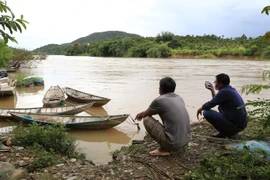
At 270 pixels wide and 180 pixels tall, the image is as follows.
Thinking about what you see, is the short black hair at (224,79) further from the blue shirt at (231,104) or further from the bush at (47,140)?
the bush at (47,140)

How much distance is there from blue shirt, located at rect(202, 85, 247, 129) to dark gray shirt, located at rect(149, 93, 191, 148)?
874 mm

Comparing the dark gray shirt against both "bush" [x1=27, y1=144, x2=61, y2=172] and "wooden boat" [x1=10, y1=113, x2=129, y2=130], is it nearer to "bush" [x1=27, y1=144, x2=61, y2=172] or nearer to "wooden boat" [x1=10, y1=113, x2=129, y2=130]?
"bush" [x1=27, y1=144, x2=61, y2=172]

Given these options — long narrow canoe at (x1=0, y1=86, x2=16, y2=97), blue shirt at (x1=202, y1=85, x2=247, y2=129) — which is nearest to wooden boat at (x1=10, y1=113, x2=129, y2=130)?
blue shirt at (x1=202, y1=85, x2=247, y2=129)

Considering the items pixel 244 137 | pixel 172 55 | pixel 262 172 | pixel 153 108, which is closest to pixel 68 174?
pixel 153 108

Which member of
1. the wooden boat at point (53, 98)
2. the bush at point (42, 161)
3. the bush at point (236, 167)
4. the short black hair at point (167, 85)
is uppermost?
the short black hair at point (167, 85)

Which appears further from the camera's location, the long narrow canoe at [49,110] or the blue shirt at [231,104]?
the long narrow canoe at [49,110]

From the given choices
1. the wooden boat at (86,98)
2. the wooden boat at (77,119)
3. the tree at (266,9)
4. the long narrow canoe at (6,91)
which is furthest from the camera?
the long narrow canoe at (6,91)

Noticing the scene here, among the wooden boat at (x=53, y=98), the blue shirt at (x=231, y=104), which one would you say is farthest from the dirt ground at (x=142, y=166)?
the wooden boat at (x=53, y=98)

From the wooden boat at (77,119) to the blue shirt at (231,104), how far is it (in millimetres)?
4164

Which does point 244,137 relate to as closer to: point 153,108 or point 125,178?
point 153,108

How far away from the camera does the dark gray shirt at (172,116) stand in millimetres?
3645

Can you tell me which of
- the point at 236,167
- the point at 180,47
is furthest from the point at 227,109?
the point at 180,47

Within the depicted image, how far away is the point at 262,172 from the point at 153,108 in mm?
1566

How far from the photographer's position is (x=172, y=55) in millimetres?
59188
